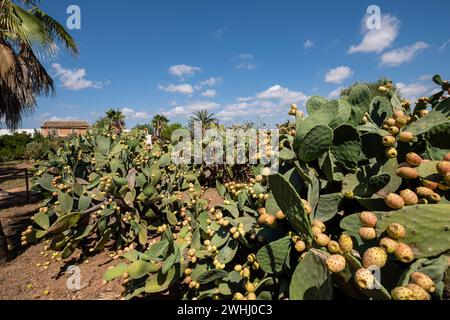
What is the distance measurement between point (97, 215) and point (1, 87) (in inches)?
217

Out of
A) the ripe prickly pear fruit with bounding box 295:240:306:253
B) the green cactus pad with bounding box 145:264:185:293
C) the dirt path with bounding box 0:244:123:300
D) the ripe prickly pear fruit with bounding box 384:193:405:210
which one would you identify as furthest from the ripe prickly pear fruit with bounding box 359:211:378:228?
the dirt path with bounding box 0:244:123:300

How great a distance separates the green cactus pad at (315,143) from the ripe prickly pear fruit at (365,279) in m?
0.54

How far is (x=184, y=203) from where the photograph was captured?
3.17m

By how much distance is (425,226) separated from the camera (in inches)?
32.8

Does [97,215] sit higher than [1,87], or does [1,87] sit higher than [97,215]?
[1,87]

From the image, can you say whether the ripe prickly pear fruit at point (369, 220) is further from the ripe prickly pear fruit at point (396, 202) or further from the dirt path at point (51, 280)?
the dirt path at point (51, 280)

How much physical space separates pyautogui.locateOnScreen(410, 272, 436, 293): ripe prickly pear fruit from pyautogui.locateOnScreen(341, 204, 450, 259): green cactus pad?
0.52ft

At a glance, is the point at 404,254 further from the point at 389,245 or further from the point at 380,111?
the point at 380,111

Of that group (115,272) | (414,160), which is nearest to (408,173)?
(414,160)

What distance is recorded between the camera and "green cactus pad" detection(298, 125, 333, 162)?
105cm

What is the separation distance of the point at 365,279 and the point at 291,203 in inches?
12.5

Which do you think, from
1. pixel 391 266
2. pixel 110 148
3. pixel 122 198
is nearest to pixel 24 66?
pixel 110 148

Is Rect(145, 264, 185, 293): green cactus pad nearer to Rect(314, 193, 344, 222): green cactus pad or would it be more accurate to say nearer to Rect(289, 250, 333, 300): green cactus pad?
Rect(289, 250, 333, 300): green cactus pad
